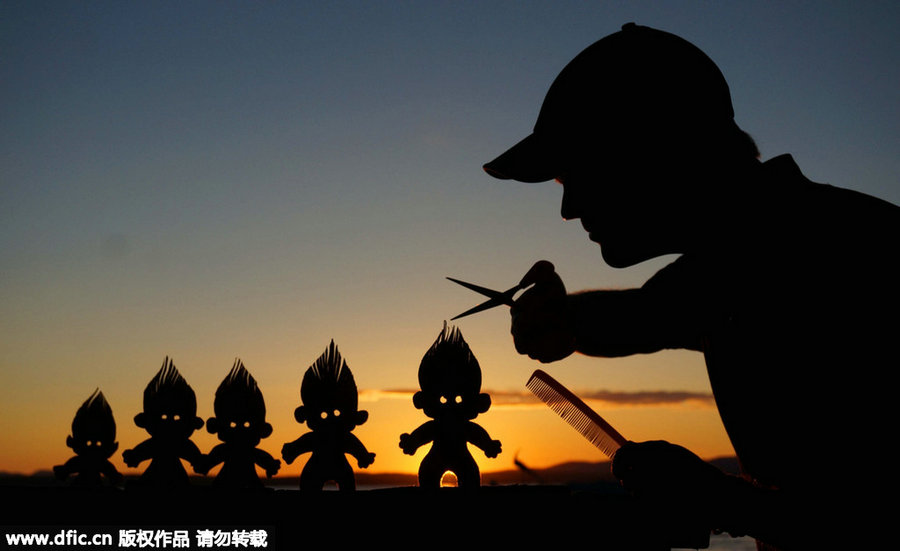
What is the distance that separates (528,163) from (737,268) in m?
1.25

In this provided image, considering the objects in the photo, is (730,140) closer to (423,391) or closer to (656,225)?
(656,225)

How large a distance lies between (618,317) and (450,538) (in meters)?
1.67

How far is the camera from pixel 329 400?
5039mm

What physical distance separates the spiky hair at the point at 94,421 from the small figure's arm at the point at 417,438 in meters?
2.64

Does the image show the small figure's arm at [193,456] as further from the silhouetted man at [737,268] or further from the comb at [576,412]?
the silhouetted man at [737,268]

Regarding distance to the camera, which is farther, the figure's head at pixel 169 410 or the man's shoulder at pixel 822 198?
the figure's head at pixel 169 410

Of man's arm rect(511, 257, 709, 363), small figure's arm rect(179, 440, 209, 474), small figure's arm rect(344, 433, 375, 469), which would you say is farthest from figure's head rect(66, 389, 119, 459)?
man's arm rect(511, 257, 709, 363)

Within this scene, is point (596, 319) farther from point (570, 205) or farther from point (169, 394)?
point (169, 394)

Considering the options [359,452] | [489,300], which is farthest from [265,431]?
[489,300]

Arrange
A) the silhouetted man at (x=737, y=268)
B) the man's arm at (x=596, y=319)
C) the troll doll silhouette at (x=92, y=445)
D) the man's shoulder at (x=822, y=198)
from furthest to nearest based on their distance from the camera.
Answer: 1. the troll doll silhouette at (x=92, y=445)
2. the man's arm at (x=596, y=319)
3. the man's shoulder at (x=822, y=198)
4. the silhouetted man at (x=737, y=268)

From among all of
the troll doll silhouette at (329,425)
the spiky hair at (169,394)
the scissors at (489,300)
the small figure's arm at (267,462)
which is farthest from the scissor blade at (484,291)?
the spiky hair at (169,394)

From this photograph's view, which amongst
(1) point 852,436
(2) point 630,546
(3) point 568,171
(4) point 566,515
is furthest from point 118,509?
(1) point 852,436

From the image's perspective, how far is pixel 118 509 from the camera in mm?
4484

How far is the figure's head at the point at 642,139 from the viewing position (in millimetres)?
3193
